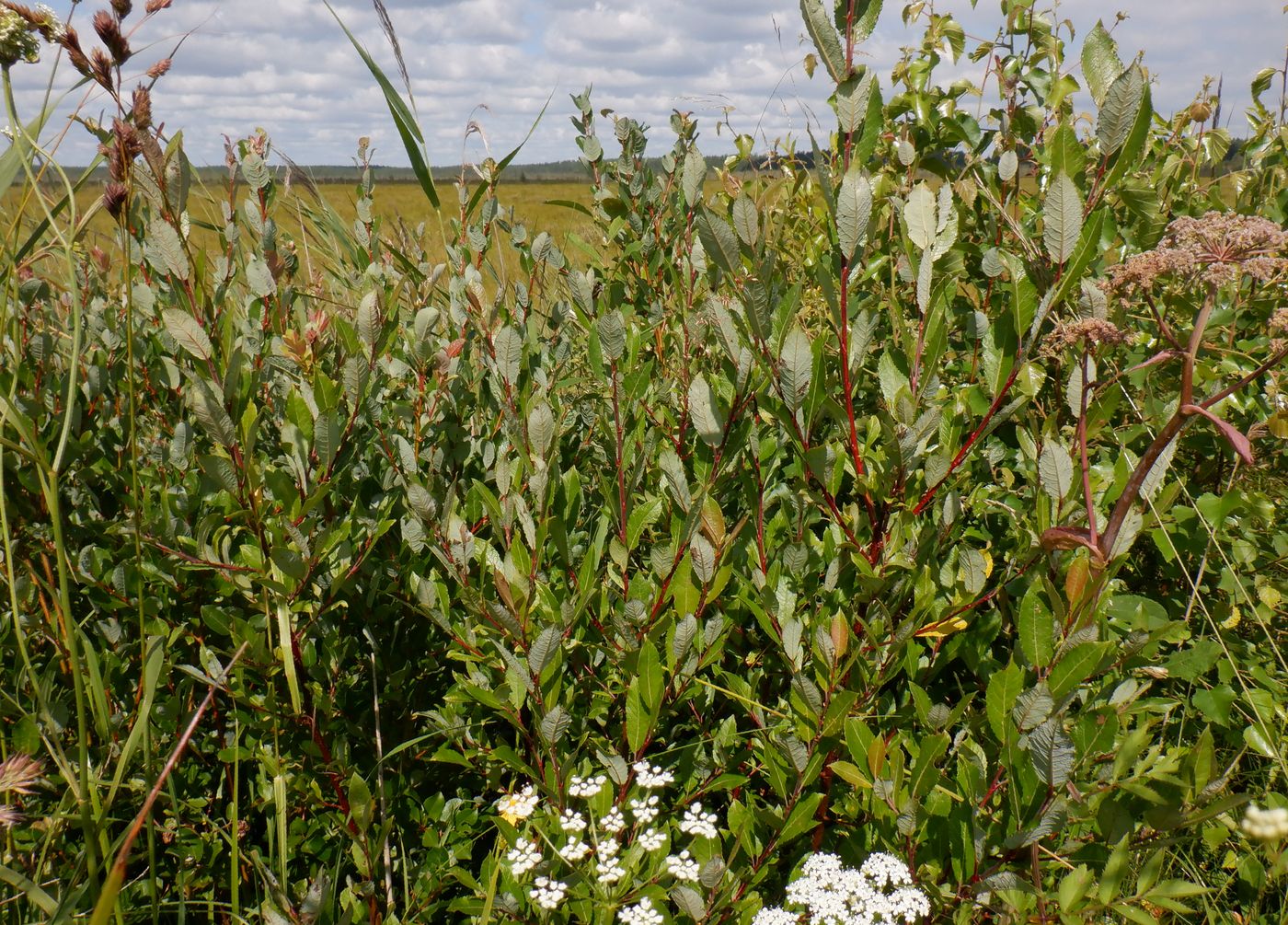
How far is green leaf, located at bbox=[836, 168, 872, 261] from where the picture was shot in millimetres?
1109

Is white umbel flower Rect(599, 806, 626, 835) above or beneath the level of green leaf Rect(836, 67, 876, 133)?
beneath

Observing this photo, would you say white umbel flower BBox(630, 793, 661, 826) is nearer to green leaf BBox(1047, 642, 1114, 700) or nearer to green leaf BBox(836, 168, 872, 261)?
green leaf BBox(1047, 642, 1114, 700)

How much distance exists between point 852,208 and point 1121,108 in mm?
327

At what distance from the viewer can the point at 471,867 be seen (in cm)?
161

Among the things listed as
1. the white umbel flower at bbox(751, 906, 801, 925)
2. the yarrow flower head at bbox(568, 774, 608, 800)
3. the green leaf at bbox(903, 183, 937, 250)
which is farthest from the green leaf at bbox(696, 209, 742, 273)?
the white umbel flower at bbox(751, 906, 801, 925)

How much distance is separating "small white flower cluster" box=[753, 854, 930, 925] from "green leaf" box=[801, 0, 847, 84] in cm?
99

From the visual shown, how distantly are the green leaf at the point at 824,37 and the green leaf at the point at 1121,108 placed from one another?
309 mm

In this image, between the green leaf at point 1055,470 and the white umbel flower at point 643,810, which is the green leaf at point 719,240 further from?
the white umbel flower at point 643,810

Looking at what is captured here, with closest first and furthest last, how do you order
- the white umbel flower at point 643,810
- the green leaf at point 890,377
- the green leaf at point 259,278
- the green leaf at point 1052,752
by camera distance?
1. the green leaf at point 1052,752
2. the white umbel flower at point 643,810
3. the green leaf at point 890,377
4. the green leaf at point 259,278

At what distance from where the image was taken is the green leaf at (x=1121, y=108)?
107 centimetres

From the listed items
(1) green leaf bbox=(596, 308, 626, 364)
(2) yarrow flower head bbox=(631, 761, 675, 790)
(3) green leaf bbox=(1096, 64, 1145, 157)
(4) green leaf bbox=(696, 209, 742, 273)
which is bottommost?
(2) yarrow flower head bbox=(631, 761, 675, 790)

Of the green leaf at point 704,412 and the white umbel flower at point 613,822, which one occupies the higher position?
the green leaf at point 704,412

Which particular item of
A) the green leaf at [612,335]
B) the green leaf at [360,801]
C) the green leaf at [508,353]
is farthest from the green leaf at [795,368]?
the green leaf at [360,801]

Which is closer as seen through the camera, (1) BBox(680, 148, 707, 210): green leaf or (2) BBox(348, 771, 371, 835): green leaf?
(2) BBox(348, 771, 371, 835): green leaf
